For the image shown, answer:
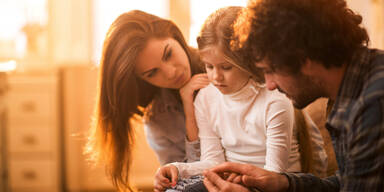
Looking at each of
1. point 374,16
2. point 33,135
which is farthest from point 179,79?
point 374,16

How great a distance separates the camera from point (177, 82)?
48.2 inches

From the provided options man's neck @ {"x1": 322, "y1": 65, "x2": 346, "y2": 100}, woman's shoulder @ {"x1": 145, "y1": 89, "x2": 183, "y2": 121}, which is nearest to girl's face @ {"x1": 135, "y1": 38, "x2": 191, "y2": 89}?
woman's shoulder @ {"x1": 145, "y1": 89, "x2": 183, "y2": 121}

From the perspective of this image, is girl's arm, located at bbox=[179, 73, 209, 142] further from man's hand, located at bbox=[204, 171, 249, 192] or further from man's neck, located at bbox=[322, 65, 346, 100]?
man's neck, located at bbox=[322, 65, 346, 100]

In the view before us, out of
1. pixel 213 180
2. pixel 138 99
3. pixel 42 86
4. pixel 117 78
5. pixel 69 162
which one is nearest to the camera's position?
pixel 213 180

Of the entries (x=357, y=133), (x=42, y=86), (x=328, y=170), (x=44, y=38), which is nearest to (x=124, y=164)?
(x=328, y=170)

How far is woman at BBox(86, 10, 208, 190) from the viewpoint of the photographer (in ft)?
3.82

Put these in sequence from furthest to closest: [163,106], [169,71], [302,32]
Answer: [163,106] → [169,71] → [302,32]

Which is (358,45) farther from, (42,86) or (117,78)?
(42,86)

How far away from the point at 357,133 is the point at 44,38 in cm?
253

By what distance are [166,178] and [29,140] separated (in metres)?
1.79

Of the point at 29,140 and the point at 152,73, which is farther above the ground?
the point at 152,73

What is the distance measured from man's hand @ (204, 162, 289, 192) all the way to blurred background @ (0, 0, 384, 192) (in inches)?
65.3

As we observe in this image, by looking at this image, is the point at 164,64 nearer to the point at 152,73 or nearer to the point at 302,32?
the point at 152,73

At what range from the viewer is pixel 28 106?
101 inches
